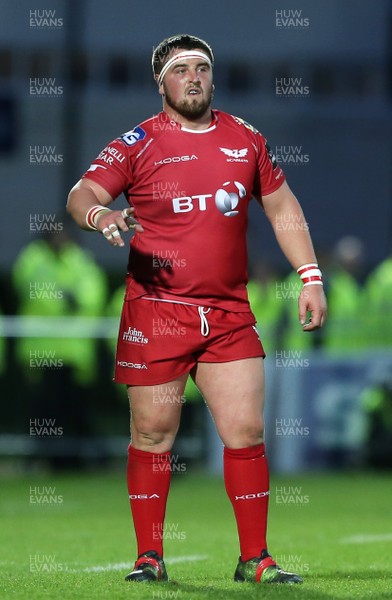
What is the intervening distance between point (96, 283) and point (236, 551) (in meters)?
7.07

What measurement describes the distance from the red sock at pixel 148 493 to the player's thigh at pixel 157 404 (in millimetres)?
141

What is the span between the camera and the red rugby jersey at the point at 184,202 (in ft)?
23.7

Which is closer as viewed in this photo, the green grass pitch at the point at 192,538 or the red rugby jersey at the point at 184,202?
the green grass pitch at the point at 192,538

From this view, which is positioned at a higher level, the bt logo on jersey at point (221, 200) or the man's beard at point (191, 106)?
the man's beard at point (191, 106)

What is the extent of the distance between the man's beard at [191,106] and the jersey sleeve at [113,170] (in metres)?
0.29

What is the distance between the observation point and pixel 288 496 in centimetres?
1323

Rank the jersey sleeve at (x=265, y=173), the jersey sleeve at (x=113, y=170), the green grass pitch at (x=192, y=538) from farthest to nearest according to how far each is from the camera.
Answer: the jersey sleeve at (x=265, y=173), the jersey sleeve at (x=113, y=170), the green grass pitch at (x=192, y=538)

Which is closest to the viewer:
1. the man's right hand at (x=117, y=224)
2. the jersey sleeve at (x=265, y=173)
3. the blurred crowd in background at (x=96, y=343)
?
the man's right hand at (x=117, y=224)

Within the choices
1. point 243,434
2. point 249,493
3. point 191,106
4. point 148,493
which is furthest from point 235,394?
point 191,106

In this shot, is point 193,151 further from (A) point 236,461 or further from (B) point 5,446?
(B) point 5,446

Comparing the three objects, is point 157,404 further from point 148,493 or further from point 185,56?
point 185,56

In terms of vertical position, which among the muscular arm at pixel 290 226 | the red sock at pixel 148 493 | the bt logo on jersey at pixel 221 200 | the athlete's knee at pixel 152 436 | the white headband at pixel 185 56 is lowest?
the red sock at pixel 148 493

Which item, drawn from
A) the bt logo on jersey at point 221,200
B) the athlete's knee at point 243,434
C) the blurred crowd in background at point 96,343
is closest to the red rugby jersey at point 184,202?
the bt logo on jersey at point 221,200

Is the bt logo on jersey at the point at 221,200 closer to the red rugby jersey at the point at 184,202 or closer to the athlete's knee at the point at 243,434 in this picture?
the red rugby jersey at the point at 184,202
